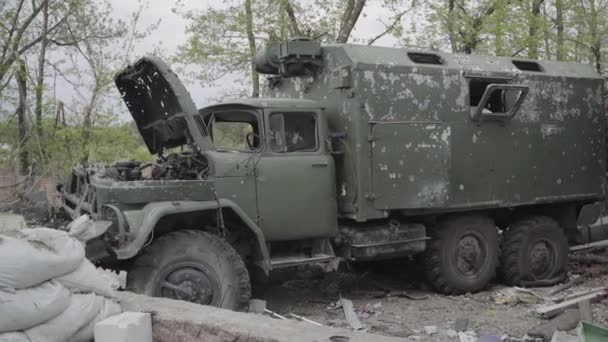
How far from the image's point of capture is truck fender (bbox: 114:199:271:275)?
512cm

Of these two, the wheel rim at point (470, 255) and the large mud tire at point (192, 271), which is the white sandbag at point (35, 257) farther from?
the wheel rim at point (470, 255)

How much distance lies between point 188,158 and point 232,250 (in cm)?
115

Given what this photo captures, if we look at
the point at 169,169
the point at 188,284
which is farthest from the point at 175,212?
the point at 169,169

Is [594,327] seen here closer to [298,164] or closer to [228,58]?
[298,164]

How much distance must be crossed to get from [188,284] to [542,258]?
4.91 m

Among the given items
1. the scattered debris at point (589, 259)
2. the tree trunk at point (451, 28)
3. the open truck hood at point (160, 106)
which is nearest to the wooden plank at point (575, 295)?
the scattered debris at point (589, 259)

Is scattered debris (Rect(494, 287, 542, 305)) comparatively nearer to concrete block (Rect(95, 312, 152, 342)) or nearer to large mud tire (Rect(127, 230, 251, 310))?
large mud tire (Rect(127, 230, 251, 310))

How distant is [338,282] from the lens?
7957 millimetres

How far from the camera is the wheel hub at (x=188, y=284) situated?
534 cm

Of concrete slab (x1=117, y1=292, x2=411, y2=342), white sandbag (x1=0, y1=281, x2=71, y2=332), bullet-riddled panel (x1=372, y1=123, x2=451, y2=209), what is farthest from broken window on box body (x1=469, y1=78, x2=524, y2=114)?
white sandbag (x1=0, y1=281, x2=71, y2=332)

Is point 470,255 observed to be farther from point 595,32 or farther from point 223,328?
point 595,32

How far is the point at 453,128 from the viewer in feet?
23.0

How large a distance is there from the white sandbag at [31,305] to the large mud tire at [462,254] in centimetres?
461

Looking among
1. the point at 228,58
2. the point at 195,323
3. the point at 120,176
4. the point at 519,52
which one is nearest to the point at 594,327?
the point at 195,323
